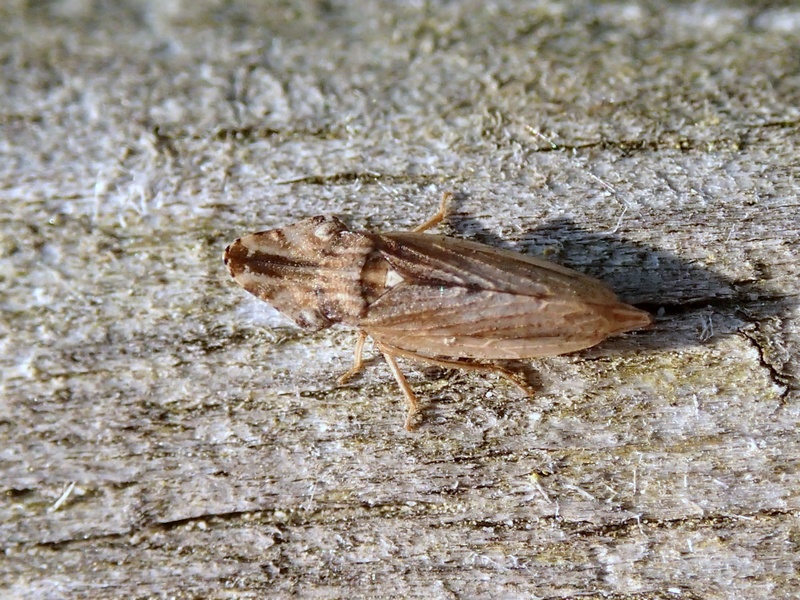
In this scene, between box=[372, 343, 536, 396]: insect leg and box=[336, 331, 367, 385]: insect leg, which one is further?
box=[336, 331, 367, 385]: insect leg

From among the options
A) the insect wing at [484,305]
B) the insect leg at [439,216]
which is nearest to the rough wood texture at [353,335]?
the insect leg at [439,216]

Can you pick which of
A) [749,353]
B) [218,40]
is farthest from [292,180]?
[749,353]

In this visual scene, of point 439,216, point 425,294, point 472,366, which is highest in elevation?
point 439,216

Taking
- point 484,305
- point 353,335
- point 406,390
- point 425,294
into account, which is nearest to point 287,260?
point 353,335

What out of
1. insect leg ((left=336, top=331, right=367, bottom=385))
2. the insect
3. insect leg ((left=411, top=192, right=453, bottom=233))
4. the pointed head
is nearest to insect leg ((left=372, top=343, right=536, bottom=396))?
the insect

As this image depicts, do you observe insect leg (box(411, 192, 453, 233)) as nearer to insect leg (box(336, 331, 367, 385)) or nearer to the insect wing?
the insect wing

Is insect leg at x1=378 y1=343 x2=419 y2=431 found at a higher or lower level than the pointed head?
lower

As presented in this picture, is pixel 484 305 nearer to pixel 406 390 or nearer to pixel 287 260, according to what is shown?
pixel 406 390

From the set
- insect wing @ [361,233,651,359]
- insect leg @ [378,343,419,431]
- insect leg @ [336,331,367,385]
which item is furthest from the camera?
insect leg @ [336,331,367,385]
